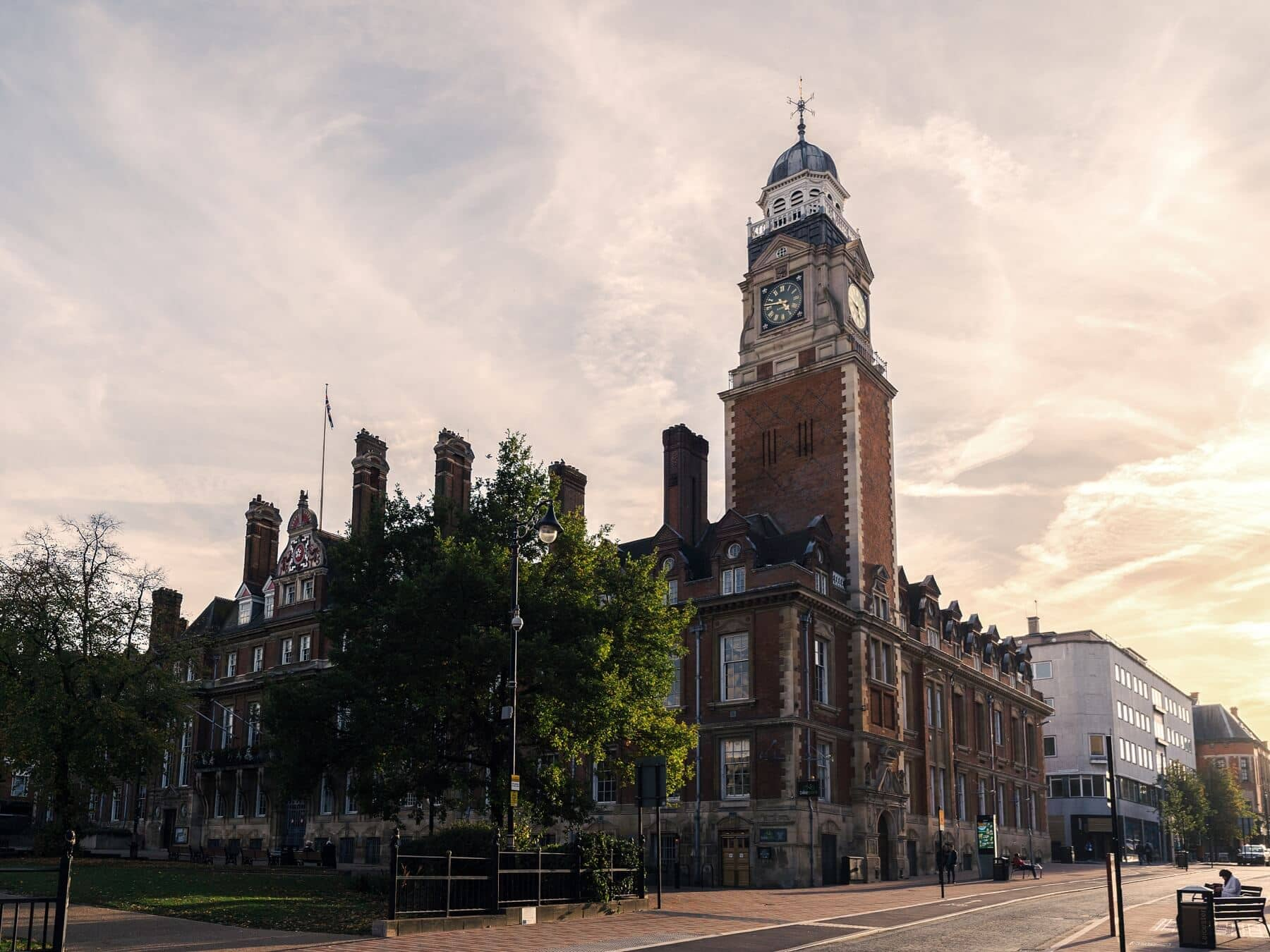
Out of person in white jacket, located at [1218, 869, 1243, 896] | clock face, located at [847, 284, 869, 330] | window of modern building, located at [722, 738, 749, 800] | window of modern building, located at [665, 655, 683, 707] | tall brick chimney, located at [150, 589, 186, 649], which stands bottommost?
person in white jacket, located at [1218, 869, 1243, 896]

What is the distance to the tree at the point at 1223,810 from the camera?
350ft

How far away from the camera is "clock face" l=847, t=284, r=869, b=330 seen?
195 ft

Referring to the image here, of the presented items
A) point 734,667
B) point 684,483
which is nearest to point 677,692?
point 734,667

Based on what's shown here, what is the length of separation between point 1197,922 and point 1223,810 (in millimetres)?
102706

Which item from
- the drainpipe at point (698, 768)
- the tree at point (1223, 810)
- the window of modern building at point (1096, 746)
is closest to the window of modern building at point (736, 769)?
the drainpipe at point (698, 768)

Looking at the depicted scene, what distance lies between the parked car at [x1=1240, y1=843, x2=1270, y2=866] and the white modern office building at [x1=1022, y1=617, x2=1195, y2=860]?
8884 mm

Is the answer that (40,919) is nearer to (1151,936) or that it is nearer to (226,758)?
(1151,936)

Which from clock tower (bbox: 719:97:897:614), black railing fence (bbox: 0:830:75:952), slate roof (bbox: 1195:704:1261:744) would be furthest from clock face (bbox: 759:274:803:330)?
slate roof (bbox: 1195:704:1261:744)

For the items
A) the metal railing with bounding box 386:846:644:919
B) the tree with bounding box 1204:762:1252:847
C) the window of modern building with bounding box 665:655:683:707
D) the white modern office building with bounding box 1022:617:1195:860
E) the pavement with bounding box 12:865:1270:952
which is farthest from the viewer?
the tree with bounding box 1204:762:1252:847

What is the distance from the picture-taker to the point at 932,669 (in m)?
61.3

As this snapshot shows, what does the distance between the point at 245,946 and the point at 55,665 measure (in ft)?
108

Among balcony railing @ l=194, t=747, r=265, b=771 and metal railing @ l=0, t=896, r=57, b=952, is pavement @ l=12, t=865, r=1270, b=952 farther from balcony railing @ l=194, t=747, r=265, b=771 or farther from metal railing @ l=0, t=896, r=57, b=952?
balcony railing @ l=194, t=747, r=265, b=771

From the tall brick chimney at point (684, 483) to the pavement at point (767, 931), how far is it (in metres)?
24.2

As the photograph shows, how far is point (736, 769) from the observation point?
47594mm
